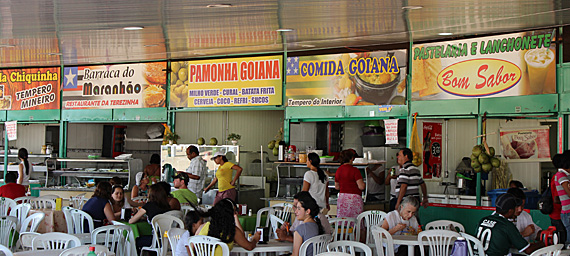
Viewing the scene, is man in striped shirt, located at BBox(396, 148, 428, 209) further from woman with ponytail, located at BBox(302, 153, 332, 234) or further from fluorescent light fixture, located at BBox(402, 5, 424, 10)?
fluorescent light fixture, located at BBox(402, 5, 424, 10)

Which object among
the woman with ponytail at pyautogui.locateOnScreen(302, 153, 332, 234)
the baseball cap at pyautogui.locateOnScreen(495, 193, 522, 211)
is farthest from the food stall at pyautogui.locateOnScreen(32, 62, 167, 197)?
the baseball cap at pyautogui.locateOnScreen(495, 193, 522, 211)

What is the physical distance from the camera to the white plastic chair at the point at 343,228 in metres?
7.61

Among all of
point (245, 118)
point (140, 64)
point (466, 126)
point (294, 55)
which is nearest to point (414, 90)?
point (466, 126)

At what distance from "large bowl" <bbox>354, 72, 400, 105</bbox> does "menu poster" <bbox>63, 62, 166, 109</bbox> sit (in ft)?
13.2

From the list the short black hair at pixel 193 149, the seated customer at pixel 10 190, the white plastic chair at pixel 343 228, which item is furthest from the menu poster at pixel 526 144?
the seated customer at pixel 10 190

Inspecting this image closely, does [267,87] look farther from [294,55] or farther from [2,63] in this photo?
[2,63]

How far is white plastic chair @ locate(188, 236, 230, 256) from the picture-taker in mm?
5625

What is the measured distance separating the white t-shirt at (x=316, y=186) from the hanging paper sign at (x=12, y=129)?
772 cm

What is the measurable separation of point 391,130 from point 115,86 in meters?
5.77

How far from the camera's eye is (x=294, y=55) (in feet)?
36.3

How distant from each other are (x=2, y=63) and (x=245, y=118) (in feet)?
17.1

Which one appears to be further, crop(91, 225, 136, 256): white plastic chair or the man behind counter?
the man behind counter

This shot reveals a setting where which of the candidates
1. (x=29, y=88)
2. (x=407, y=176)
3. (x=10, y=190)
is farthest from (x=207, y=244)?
(x=29, y=88)

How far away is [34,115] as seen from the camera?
13.5m
